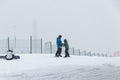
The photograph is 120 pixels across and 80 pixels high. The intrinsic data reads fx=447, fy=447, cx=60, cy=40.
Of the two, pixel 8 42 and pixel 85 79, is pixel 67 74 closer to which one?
pixel 85 79

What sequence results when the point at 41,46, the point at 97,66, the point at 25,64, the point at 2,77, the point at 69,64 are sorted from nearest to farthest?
the point at 2,77, the point at 25,64, the point at 69,64, the point at 97,66, the point at 41,46

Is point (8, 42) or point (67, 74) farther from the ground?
point (8, 42)

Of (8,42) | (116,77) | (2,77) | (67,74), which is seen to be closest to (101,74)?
(116,77)

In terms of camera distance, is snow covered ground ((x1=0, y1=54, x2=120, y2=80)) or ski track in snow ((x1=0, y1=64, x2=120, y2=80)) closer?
ski track in snow ((x1=0, y1=64, x2=120, y2=80))

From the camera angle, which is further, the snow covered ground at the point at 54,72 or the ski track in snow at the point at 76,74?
the snow covered ground at the point at 54,72

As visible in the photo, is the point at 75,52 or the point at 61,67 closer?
the point at 61,67

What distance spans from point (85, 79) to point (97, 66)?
15.7 feet

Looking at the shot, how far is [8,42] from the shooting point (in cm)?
3512

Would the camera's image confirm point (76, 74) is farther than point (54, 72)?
Yes

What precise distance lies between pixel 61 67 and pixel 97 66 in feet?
12.2

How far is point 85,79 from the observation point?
21.0 meters

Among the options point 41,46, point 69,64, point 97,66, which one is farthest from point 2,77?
point 41,46

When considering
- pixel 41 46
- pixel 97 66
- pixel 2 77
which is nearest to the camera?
pixel 2 77

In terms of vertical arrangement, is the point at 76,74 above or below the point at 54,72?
below
